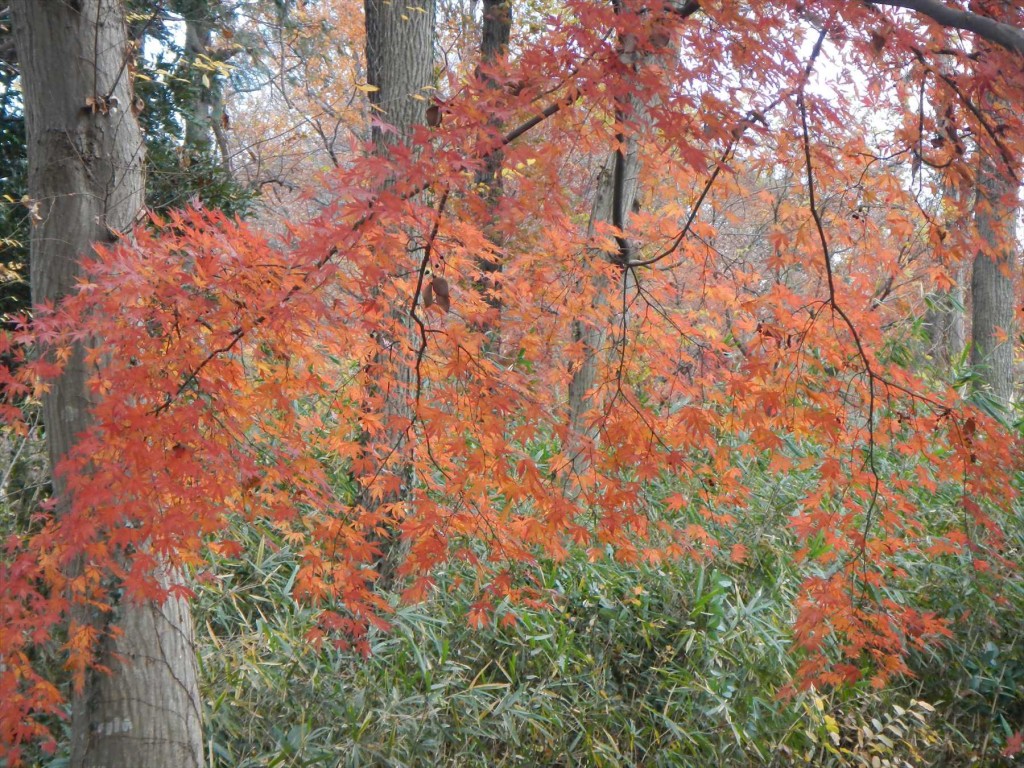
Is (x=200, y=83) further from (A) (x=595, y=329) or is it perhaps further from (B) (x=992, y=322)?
(B) (x=992, y=322)

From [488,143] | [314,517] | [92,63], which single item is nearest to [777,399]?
[488,143]

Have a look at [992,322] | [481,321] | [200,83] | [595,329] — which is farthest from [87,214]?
[992,322]

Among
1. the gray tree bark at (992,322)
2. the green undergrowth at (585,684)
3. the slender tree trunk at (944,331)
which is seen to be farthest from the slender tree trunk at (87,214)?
the gray tree bark at (992,322)

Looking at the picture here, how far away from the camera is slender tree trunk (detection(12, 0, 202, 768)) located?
3.01m

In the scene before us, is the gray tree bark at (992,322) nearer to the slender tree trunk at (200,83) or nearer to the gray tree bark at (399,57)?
the gray tree bark at (399,57)

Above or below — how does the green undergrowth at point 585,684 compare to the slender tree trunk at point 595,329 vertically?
below

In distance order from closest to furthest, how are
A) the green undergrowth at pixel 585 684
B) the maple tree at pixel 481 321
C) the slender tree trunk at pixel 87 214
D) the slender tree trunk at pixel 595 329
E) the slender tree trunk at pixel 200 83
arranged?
the maple tree at pixel 481 321
the slender tree trunk at pixel 87 214
the green undergrowth at pixel 585 684
the slender tree trunk at pixel 595 329
the slender tree trunk at pixel 200 83

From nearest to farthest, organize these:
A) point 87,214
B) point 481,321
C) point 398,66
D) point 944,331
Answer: point 87,214 < point 481,321 < point 398,66 < point 944,331

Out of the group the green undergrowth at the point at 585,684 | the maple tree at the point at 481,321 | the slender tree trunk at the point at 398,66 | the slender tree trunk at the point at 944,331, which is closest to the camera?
the maple tree at the point at 481,321

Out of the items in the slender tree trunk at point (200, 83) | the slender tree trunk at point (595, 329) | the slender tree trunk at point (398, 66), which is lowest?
the slender tree trunk at point (595, 329)

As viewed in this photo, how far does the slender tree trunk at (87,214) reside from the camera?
3008 millimetres

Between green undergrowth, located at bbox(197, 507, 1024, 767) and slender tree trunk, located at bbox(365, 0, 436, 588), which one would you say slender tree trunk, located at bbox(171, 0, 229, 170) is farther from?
green undergrowth, located at bbox(197, 507, 1024, 767)

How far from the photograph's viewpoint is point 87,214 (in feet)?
10.1

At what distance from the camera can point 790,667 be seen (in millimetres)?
4277
